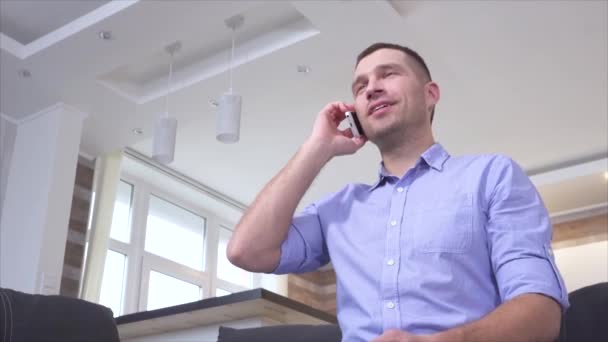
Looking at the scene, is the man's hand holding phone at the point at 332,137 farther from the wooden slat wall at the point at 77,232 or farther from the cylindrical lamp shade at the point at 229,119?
the wooden slat wall at the point at 77,232

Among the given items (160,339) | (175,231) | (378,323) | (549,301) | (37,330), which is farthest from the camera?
(175,231)

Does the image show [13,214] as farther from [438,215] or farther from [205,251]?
[438,215]

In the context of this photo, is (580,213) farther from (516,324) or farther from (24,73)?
(516,324)

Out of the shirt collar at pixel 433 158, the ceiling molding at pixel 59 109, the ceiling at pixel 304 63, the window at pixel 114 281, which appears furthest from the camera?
the window at pixel 114 281

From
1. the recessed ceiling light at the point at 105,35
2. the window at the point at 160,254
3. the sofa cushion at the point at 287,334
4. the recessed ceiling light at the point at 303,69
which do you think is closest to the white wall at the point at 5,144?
the window at the point at 160,254

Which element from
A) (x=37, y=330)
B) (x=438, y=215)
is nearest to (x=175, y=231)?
(x=37, y=330)

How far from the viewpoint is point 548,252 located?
1.02m

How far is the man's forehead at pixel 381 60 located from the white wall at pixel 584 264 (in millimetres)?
5430

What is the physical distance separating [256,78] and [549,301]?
146 inches

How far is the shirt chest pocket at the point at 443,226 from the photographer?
1.08 metres

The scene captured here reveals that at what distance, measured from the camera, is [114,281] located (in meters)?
5.77

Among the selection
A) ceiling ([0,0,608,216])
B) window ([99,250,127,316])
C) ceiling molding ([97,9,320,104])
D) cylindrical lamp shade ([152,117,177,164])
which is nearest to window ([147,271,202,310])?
window ([99,250,127,316])

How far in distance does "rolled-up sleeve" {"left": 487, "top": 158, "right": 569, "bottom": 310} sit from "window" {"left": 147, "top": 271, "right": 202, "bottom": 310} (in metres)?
5.22

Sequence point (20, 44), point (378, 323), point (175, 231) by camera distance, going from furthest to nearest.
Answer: point (175, 231), point (20, 44), point (378, 323)
